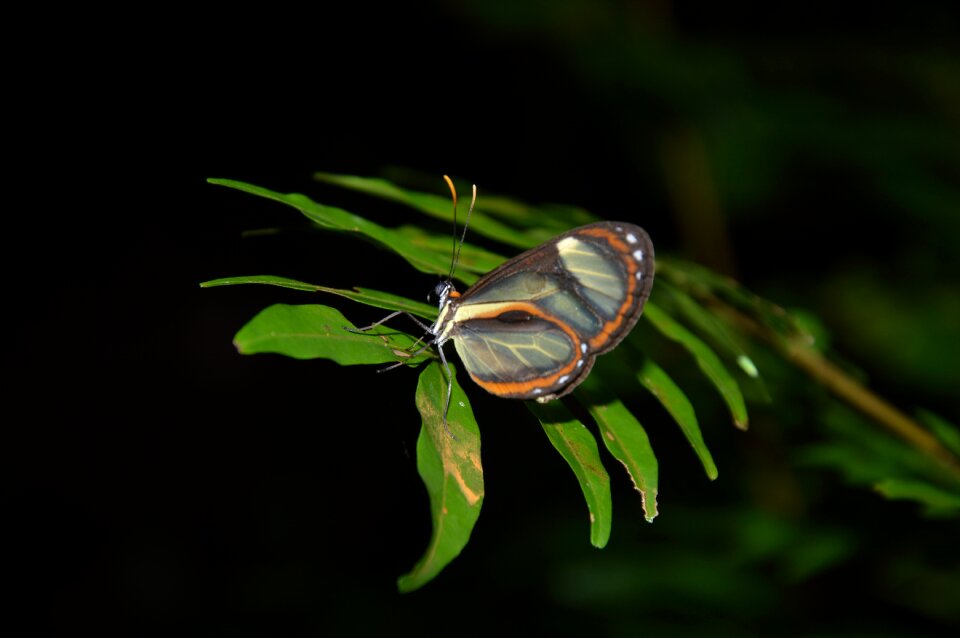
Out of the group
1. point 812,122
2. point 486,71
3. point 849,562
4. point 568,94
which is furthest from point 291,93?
point 849,562

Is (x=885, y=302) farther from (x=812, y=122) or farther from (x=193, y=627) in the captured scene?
(x=193, y=627)

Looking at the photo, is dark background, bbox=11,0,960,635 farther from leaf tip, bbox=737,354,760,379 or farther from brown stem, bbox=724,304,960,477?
leaf tip, bbox=737,354,760,379

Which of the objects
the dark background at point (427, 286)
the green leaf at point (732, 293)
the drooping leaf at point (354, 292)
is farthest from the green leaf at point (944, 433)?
the drooping leaf at point (354, 292)

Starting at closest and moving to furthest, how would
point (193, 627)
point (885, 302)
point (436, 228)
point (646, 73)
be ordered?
point (436, 228) → point (646, 73) → point (193, 627) → point (885, 302)

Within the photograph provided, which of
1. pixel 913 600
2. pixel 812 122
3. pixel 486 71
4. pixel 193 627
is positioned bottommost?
pixel 193 627

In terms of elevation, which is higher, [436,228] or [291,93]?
[436,228]

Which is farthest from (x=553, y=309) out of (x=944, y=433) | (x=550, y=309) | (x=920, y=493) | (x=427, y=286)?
(x=427, y=286)

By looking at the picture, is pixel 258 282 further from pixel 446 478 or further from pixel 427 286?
pixel 427 286

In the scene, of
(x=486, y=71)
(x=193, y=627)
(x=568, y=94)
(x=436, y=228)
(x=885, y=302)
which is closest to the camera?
(x=436, y=228)
